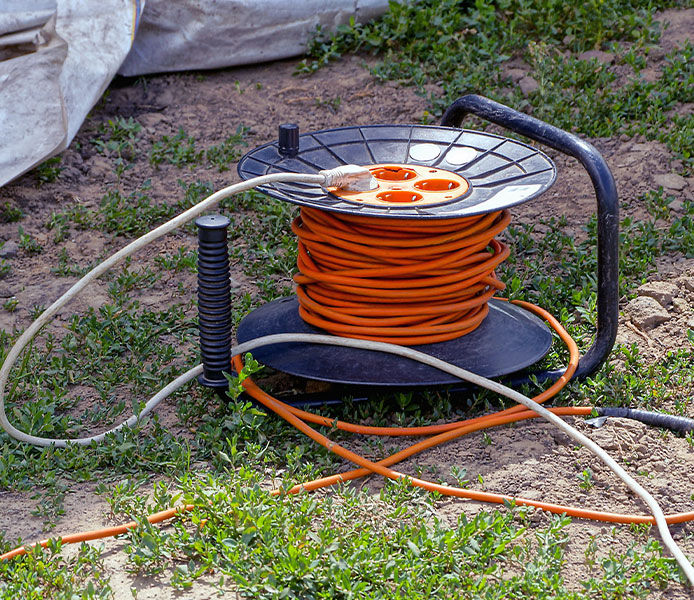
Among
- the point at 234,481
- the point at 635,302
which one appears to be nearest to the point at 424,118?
the point at 635,302

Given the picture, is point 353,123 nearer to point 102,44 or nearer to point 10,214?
point 102,44

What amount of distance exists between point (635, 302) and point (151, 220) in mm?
2276

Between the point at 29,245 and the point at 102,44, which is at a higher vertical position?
the point at 102,44

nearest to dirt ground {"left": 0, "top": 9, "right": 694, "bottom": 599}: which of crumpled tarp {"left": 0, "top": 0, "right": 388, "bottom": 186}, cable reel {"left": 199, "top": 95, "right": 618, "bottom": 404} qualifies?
crumpled tarp {"left": 0, "top": 0, "right": 388, "bottom": 186}

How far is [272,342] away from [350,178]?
0.58 meters

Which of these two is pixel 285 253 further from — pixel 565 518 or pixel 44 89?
pixel 565 518

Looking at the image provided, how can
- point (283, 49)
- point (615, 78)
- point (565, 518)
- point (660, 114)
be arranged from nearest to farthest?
point (565, 518)
point (660, 114)
point (615, 78)
point (283, 49)

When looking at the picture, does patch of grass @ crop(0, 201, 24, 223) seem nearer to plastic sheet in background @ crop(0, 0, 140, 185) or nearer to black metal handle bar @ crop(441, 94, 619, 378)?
plastic sheet in background @ crop(0, 0, 140, 185)

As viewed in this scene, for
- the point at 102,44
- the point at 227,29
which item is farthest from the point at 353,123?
the point at 102,44

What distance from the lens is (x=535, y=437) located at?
281 centimetres

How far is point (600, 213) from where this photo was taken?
280 centimetres

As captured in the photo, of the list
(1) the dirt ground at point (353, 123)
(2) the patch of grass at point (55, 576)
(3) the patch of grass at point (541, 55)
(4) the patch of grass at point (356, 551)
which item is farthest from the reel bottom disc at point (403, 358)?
(3) the patch of grass at point (541, 55)

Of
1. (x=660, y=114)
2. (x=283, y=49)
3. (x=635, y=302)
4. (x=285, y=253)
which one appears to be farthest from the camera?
(x=283, y=49)

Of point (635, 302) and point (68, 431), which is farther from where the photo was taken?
point (635, 302)
